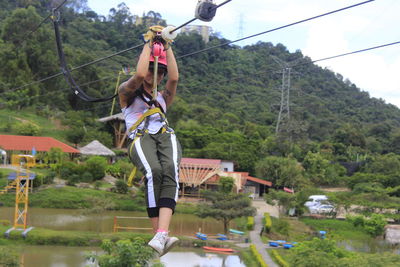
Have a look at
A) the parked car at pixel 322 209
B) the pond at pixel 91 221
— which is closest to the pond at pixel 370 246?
the parked car at pixel 322 209

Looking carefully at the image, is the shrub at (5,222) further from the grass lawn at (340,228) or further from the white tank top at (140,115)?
the white tank top at (140,115)

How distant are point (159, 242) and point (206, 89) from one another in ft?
186

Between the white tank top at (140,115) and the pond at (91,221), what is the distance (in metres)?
19.0

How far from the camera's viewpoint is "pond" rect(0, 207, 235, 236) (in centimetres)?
2273

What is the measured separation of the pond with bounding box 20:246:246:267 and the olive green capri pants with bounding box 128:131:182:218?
13.4 meters

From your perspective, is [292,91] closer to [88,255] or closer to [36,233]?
[36,233]

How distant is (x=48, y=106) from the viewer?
4241 cm

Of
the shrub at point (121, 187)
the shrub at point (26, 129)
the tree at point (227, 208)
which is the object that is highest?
the shrub at point (26, 129)

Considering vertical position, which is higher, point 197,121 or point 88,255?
point 197,121

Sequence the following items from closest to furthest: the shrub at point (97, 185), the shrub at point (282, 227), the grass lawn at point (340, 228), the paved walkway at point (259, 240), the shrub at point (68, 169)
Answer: the paved walkway at point (259, 240)
the shrub at point (282, 227)
the grass lawn at point (340, 228)
the shrub at point (97, 185)
the shrub at point (68, 169)

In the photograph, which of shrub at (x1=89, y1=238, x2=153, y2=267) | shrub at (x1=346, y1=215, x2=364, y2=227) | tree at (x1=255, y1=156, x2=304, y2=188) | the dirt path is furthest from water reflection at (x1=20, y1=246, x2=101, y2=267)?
tree at (x1=255, y1=156, x2=304, y2=188)

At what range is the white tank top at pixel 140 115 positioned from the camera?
4195mm

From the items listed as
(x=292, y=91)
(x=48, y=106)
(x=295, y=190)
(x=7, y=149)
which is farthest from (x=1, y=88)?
(x=292, y=91)

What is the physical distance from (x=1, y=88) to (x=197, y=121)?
1678 cm
